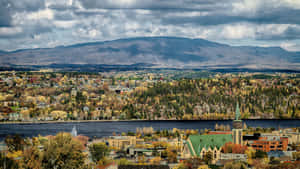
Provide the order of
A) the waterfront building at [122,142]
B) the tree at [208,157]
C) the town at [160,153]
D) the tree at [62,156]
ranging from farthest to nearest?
the waterfront building at [122,142], the tree at [208,157], the town at [160,153], the tree at [62,156]

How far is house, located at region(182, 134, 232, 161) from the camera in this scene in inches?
2859

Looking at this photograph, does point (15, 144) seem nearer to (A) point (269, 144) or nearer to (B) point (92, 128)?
(A) point (269, 144)

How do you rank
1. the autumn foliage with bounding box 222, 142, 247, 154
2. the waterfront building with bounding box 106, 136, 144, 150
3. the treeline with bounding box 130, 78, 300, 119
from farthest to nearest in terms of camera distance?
the treeline with bounding box 130, 78, 300, 119 → the waterfront building with bounding box 106, 136, 144, 150 → the autumn foliage with bounding box 222, 142, 247, 154

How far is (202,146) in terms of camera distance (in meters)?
73.5

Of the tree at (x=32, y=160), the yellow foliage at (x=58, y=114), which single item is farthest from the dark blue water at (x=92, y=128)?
the tree at (x=32, y=160)

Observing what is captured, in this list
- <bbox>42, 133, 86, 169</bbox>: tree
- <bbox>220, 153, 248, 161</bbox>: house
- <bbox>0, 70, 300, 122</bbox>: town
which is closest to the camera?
<bbox>42, 133, 86, 169</bbox>: tree

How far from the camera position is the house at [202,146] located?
72.6 metres

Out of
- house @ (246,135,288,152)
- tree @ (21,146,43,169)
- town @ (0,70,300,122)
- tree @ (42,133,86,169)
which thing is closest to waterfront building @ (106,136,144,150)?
house @ (246,135,288,152)

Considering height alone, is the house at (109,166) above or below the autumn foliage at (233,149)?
below

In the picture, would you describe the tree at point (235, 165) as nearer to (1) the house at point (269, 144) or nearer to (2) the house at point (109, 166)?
(2) the house at point (109, 166)

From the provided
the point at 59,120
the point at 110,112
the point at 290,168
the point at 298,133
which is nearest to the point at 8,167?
the point at 290,168

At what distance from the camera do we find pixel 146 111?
16912cm

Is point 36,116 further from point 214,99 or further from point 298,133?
point 298,133

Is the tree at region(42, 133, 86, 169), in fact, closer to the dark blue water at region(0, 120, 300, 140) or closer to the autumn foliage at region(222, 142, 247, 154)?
the autumn foliage at region(222, 142, 247, 154)
